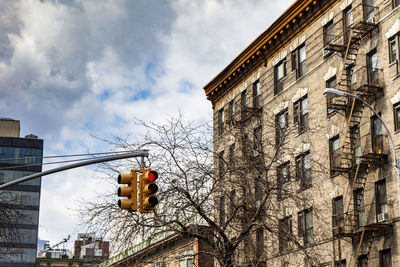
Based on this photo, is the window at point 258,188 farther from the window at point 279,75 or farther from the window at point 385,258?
the window at point 279,75

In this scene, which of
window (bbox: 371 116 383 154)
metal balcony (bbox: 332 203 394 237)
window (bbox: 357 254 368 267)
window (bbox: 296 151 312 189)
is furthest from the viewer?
window (bbox: 357 254 368 267)

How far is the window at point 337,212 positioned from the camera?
37094 millimetres

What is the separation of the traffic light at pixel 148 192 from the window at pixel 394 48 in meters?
20.0

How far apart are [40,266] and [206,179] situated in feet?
406

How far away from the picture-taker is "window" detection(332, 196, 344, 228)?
37.1m

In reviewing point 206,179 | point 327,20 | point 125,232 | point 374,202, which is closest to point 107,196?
point 125,232

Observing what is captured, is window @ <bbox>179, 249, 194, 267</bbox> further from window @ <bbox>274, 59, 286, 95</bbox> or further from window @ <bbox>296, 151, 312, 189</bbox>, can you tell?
window @ <bbox>274, 59, 286, 95</bbox>

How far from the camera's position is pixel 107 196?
2527cm

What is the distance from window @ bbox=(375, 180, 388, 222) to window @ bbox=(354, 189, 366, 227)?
3.79 ft

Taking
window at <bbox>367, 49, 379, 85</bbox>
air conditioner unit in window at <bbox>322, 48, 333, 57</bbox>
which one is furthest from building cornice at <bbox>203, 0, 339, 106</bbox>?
window at <bbox>367, 49, 379, 85</bbox>

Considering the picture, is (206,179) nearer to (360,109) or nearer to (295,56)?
(360,109)

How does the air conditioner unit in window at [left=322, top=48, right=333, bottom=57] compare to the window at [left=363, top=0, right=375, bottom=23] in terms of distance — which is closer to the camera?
the window at [left=363, top=0, right=375, bottom=23]

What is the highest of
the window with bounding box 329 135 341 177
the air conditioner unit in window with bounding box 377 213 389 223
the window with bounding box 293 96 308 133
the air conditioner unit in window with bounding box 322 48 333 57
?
the air conditioner unit in window with bounding box 322 48 333 57

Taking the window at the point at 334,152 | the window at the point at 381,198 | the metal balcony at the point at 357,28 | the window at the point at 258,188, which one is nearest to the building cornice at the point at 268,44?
the metal balcony at the point at 357,28
